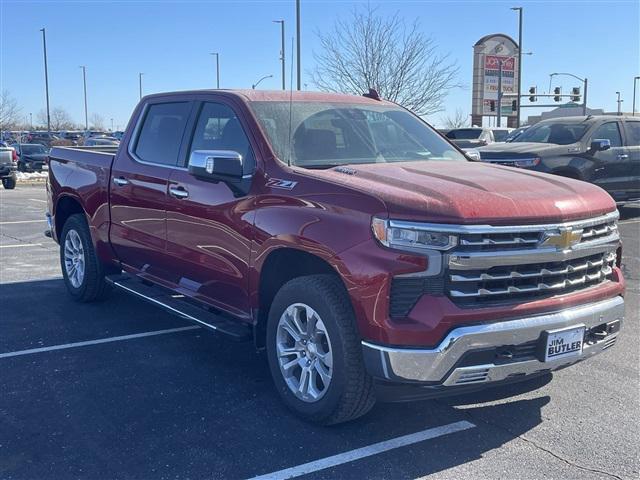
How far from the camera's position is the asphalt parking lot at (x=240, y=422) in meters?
3.60

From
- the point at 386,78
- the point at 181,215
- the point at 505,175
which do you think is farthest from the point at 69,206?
the point at 386,78

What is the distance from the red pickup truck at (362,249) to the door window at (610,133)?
774cm

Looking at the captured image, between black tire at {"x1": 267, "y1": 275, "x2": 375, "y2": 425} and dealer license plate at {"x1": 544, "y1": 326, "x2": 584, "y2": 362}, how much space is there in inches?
38.3

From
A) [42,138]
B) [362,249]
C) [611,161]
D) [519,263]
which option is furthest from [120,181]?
[42,138]

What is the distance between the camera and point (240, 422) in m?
4.14

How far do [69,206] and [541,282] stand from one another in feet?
17.1

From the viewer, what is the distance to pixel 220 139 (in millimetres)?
5016

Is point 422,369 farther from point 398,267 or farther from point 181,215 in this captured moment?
point 181,215

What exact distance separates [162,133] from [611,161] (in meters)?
9.02

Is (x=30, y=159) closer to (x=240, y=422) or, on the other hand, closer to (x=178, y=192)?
(x=178, y=192)

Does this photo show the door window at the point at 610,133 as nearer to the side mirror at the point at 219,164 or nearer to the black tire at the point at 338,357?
the side mirror at the point at 219,164

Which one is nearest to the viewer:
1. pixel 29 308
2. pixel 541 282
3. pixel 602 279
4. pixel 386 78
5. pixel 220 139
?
pixel 541 282

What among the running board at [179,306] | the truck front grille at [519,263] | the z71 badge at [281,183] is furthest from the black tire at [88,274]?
the truck front grille at [519,263]

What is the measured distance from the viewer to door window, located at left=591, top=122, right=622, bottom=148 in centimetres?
1223
